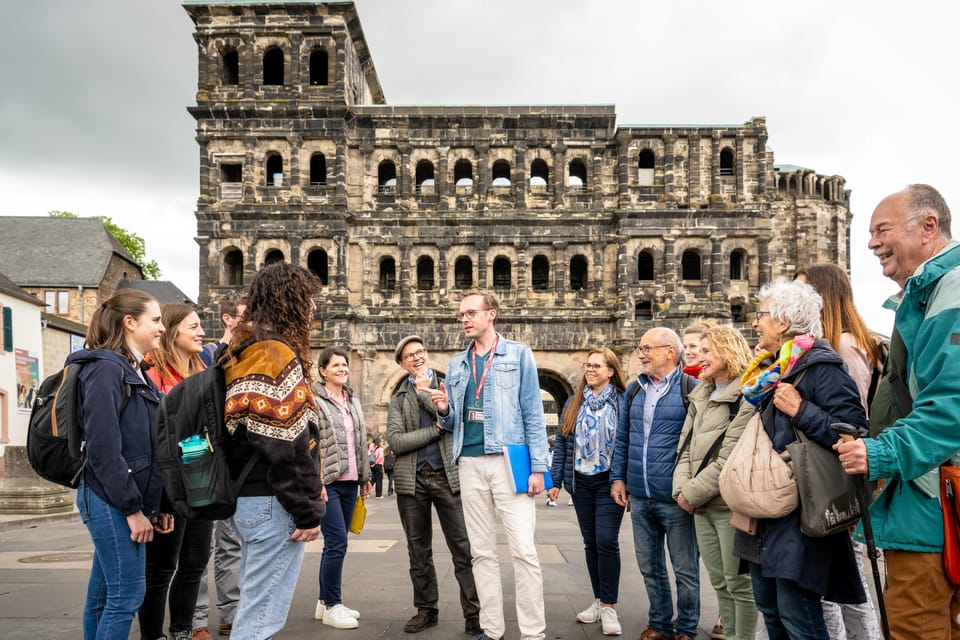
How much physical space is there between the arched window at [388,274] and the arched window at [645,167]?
10173 mm

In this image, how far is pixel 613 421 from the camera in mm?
6246

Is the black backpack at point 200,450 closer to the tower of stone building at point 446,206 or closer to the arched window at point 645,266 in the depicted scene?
the tower of stone building at point 446,206

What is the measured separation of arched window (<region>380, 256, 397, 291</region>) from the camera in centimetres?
2983

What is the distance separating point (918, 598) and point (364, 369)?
85.7 ft

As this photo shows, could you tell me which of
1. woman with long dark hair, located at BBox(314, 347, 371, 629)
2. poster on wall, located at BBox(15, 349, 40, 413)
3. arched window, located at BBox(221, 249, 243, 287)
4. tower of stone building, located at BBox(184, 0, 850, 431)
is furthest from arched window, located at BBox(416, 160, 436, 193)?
woman with long dark hair, located at BBox(314, 347, 371, 629)

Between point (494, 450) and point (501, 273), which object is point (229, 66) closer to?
point (501, 273)

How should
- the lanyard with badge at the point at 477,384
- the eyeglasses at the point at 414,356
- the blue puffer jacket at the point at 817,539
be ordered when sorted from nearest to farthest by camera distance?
the blue puffer jacket at the point at 817,539 → the lanyard with badge at the point at 477,384 → the eyeglasses at the point at 414,356

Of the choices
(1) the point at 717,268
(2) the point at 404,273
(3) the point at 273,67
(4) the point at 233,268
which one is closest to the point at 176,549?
(2) the point at 404,273

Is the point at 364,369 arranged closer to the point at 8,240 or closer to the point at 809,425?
the point at 809,425

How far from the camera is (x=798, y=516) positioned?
353 centimetres

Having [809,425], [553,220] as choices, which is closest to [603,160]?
[553,220]

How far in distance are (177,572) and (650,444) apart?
3341 millimetres

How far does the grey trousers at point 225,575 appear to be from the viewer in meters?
5.43

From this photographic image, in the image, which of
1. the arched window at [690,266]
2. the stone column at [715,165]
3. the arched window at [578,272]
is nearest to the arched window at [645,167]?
the stone column at [715,165]
